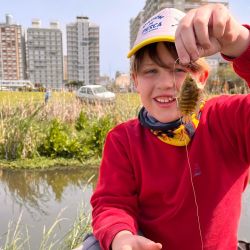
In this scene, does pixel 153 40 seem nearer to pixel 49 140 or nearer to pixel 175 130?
pixel 175 130

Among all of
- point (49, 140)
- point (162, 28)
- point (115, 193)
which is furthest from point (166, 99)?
point (49, 140)

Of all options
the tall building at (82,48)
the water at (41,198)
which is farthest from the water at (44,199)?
the tall building at (82,48)

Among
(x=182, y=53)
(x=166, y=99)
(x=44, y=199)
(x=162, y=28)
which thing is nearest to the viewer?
(x=182, y=53)

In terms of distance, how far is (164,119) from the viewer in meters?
1.58

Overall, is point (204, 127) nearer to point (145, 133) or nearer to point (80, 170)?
point (145, 133)

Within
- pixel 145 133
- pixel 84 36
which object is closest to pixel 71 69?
pixel 84 36

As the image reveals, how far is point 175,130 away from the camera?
62.8 inches

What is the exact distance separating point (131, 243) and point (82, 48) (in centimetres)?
8448

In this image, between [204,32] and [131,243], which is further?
[131,243]

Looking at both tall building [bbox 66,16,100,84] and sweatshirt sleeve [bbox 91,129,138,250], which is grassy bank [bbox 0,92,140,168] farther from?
tall building [bbox 66,16,100,84]

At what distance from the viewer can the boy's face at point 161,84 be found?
1.54m

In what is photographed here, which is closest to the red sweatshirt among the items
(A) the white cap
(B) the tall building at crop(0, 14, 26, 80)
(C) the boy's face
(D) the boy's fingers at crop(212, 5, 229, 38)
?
(C) the boy's face

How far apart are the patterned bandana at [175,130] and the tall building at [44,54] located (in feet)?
286

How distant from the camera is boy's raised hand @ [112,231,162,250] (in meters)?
1.12
